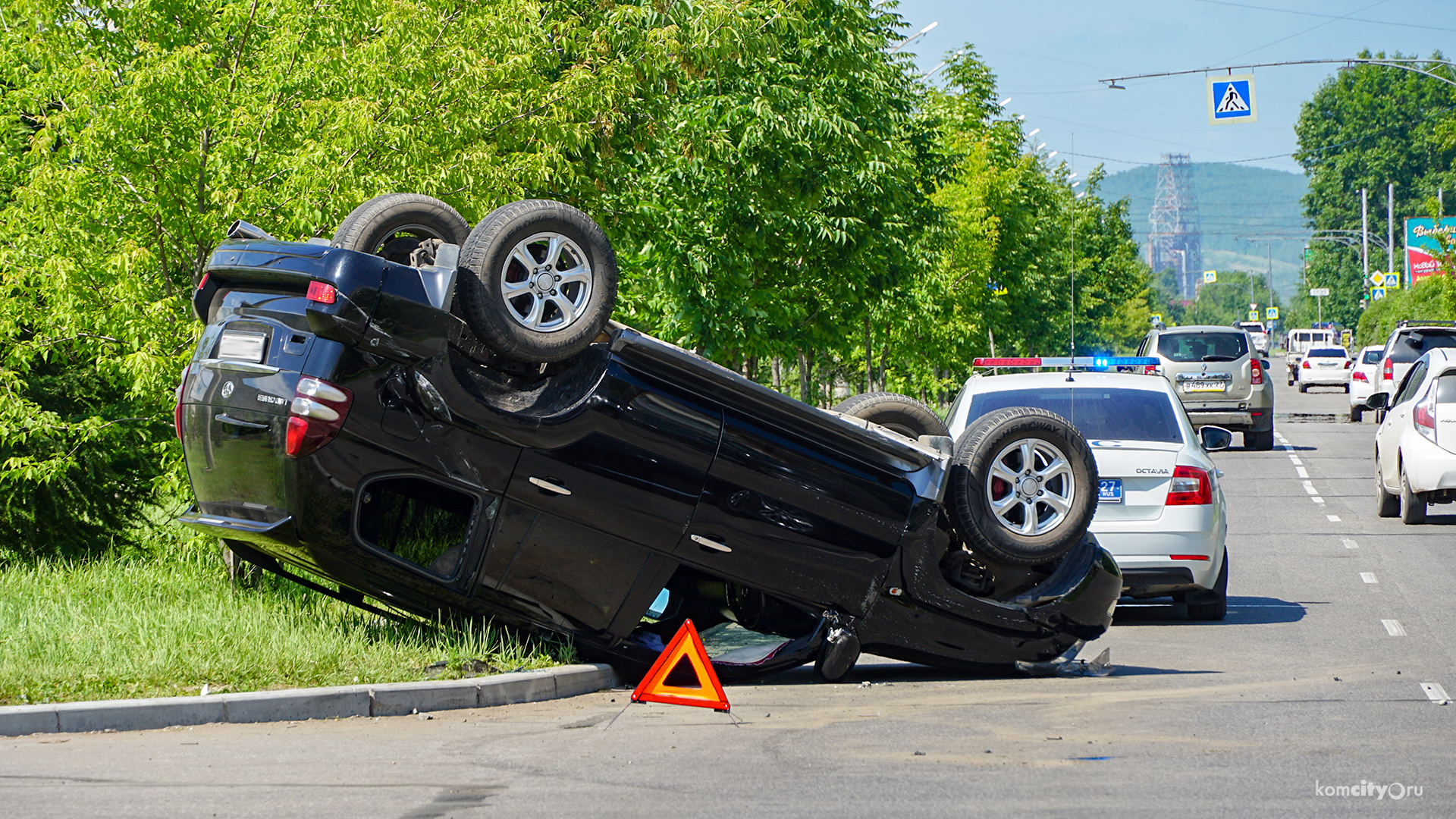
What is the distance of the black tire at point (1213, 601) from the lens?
9.97 metres

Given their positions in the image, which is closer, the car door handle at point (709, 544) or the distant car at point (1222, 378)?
the car door handle at point (709, 544)

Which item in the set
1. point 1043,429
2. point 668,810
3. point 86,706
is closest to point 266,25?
point 86,706

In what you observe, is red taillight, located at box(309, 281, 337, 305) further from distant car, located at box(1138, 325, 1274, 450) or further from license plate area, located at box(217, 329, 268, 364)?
distant car, located at box(1138, 325, 1274, 450)

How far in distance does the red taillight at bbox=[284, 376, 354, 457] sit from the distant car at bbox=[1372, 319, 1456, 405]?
90.9 feet

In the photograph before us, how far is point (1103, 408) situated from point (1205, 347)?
16.7m

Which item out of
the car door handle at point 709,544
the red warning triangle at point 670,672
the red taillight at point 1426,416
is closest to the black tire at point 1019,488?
the car door handle at point 709,544

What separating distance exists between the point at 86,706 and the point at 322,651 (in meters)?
1.17

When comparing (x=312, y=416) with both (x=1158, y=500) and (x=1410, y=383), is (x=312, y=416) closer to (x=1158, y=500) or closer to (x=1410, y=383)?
(x=1158, y=500)

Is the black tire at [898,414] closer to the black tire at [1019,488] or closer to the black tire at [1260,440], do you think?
the black tire at [1019,488]

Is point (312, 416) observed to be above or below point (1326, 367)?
above

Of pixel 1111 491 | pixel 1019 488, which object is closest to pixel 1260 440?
pixel 1111 491

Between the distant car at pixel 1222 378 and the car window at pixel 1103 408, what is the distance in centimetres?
1534

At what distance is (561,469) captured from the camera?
22.1 feet

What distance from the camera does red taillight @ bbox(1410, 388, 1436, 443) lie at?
47.6ft
